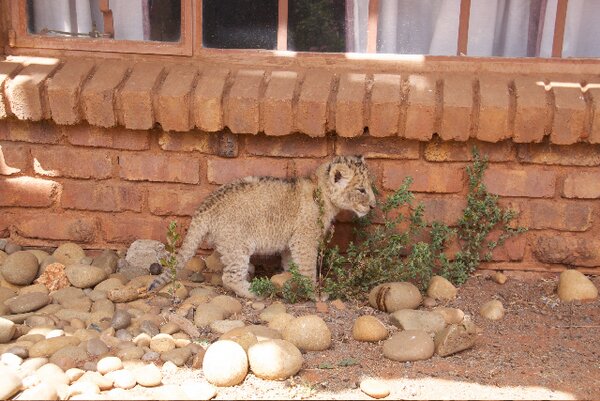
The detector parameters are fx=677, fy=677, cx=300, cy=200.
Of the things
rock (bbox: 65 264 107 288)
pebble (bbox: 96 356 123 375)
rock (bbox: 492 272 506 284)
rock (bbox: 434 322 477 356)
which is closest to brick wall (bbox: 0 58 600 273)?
rock (bbox: 492 272 506 284)

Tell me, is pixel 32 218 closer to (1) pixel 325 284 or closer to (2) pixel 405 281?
(1) pixel 325 284

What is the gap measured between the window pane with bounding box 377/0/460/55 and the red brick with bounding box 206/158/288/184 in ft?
3.62

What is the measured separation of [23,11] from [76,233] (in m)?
1.67

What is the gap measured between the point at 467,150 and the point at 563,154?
64 centimetres

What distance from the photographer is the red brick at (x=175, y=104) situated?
4.52m

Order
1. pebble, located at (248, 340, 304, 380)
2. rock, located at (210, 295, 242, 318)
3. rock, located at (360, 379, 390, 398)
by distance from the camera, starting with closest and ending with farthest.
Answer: rock, located at (360, 379, 390, 398) < pebble, located at (248, 340, 304, 380) < rock, located at (210, 295, 242, 318)

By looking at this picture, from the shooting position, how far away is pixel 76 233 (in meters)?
5.01

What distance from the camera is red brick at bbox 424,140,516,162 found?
4.63 metres

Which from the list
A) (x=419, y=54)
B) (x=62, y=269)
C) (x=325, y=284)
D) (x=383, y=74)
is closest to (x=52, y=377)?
(x=62, y=269)

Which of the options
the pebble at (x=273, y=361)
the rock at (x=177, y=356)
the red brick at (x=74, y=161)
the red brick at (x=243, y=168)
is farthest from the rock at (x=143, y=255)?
the pebble at (x=273, y=361)

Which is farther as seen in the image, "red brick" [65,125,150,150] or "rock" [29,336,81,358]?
"red brick" [65,125,150,150]

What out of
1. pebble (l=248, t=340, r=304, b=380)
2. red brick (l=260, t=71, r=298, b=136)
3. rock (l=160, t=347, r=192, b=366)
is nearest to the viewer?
pebble (l=248, t=340, r=304, b=380)

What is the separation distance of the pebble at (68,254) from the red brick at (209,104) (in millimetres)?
1315

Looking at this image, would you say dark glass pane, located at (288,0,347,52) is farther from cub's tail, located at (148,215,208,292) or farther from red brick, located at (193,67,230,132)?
cub's tail, located at (148,215,208,292)
